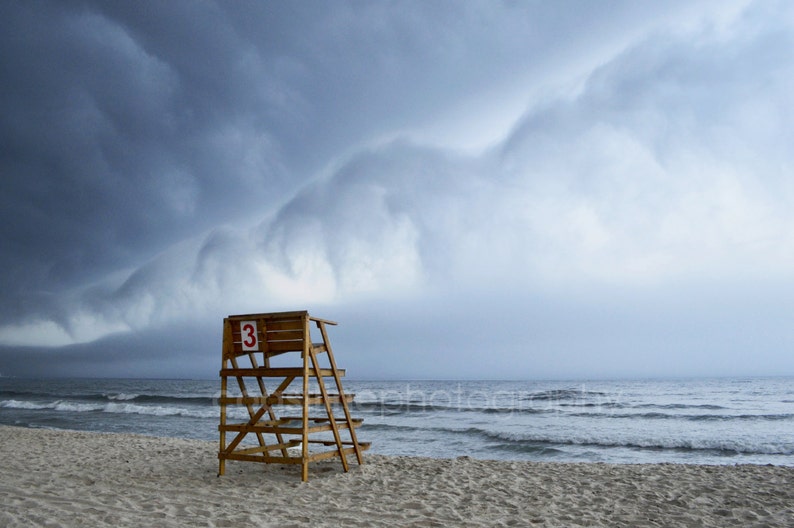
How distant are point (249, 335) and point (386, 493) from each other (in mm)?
2997

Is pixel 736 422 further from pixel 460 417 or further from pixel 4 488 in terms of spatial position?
pixel 4 488

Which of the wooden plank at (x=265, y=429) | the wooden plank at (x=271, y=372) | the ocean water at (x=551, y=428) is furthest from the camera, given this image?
the ocean water at (x=551, y=428)

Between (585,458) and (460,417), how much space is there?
33.9ft

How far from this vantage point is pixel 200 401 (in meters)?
36.1

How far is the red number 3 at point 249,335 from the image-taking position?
25.8 ft

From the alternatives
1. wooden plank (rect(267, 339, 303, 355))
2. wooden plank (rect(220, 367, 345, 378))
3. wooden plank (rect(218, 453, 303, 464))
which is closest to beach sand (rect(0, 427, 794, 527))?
wooden plank (rect(218, 453, 303, 464))

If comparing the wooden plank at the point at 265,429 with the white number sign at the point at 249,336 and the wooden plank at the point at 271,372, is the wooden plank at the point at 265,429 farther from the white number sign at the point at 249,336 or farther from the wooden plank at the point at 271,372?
the white number sign at the point at 249,336

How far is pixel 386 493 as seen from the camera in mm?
6902

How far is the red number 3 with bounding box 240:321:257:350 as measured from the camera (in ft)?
25.8

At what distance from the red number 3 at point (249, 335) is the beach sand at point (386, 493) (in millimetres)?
1929

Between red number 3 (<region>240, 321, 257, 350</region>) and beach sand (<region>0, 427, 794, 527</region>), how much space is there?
6.33ft

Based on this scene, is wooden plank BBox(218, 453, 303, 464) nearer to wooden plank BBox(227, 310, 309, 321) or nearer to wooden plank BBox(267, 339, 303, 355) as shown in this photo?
wooden plank BBox(267, 339, 303, 355)

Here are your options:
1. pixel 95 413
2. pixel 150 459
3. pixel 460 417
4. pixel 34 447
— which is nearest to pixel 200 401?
pixel 95 413

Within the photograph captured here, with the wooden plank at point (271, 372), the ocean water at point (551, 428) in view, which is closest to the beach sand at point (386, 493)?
the wooden plank at point (271, 372)
